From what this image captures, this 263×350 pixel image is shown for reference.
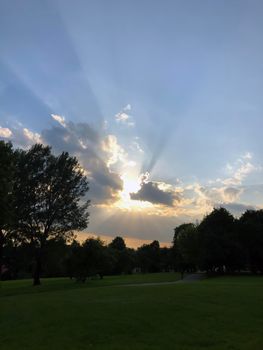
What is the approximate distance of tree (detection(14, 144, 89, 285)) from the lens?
5244cm

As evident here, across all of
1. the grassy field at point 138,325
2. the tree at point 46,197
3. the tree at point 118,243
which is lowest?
the grassy field at point 138,325

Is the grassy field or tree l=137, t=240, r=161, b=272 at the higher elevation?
tree l=137, t=240, r=161, b=272

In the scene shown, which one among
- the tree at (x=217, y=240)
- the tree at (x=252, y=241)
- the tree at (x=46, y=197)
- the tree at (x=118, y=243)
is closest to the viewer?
the tree at (x=46, y=197)

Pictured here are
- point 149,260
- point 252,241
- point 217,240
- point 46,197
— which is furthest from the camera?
point 149,260

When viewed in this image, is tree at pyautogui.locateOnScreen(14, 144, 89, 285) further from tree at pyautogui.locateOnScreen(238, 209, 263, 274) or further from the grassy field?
tree at pyautogui.locateOnScreen(238, 209, 263, 274)

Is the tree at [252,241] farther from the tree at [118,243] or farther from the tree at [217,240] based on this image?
the tree at [118,243]

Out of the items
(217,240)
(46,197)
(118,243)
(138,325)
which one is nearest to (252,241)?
(217,240)

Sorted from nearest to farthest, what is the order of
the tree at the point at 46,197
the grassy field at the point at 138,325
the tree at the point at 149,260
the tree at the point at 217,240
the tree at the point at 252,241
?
the grassy field at the point at 138,325 < the tree at the point at 46,197 < the tree at the point at 217,240 < the tree at the point at 252,241 < the tree at the point at 149,260

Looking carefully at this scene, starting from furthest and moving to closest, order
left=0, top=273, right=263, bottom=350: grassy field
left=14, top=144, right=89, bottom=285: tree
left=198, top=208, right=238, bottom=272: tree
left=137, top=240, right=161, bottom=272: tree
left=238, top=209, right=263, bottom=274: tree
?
left=137, top=240, right=161, bottom=272: tree < left=238, top=209, right=263, bottom=274: tree < left=198, top=208, right=238, bottom=272: tree < left=14, top=144, right=89, bottom=285: tree < left=0, top=273, right=263, bottom=350: grassy field

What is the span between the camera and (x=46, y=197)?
54219mm

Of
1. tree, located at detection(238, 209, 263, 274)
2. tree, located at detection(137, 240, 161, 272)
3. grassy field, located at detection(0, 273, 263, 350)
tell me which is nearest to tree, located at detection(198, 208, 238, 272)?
tree, located at detection(238, 209, 263, 274)

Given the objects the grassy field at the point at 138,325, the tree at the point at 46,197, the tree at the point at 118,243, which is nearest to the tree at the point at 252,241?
the tree at the point at 46,197

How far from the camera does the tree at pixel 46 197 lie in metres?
52.4

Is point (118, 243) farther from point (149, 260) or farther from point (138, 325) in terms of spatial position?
point (138, 325)
